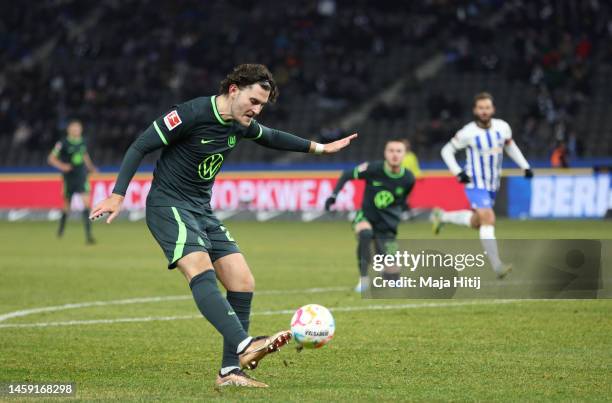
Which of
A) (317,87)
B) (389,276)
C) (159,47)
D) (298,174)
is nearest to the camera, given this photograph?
(389,276)

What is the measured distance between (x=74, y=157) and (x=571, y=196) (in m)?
10.7

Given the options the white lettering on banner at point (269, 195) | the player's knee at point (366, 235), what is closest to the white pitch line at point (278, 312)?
the player's knee at point (366, 235)

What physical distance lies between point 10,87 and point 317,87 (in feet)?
34.3

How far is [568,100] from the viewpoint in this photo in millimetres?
28312

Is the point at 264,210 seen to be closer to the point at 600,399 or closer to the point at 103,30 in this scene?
the point at 103,30

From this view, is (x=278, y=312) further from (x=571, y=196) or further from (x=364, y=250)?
(x=571, y=196)

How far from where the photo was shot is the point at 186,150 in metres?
6.99

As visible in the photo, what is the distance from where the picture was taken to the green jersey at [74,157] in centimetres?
2238

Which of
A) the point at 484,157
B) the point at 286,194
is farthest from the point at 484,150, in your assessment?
the point at 286,194

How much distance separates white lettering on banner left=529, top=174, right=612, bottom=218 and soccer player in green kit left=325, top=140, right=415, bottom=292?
1169 cm

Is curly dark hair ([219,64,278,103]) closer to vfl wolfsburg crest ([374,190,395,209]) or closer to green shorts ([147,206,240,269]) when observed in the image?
green shorts ([147,206,240,269])

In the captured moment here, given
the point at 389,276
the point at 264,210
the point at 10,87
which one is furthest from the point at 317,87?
the point at 389,276

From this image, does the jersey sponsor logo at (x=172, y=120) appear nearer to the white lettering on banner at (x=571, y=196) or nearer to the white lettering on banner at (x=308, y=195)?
the white lettering on banner at (x=571, y=196)

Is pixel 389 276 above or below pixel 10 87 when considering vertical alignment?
below
